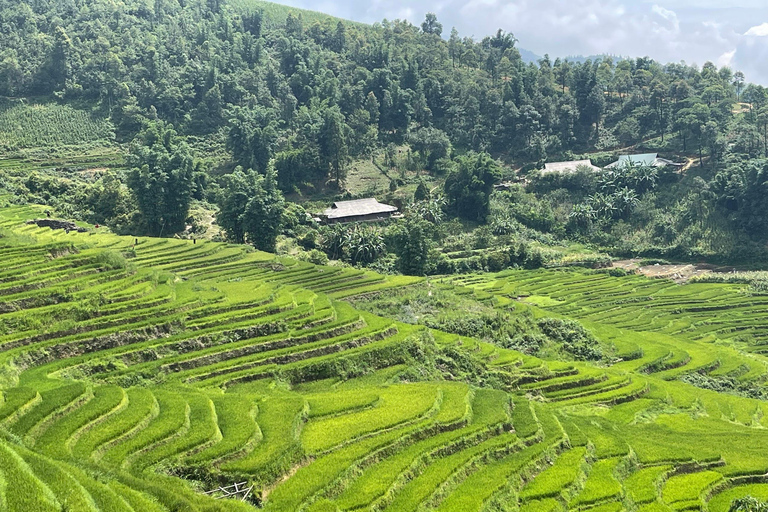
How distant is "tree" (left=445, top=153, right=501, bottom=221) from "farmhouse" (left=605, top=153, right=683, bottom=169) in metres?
16.2

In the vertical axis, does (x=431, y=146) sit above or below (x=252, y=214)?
above

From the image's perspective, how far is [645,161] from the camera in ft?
260

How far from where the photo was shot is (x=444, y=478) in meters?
19.0

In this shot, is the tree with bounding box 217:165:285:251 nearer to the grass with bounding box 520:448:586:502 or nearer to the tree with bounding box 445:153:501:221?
the tree with bounding box 445:153:501:221

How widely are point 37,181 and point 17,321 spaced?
40.0 metres

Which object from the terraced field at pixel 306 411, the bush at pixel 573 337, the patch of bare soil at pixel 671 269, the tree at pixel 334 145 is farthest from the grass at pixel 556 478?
the tree at pixel 334 145

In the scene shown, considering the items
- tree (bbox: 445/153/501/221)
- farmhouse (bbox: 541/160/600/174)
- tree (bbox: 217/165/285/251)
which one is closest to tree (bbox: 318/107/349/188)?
tree (bbox: 445/153/501/221)

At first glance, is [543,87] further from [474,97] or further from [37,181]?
[37,181]

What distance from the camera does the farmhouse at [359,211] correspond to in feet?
224

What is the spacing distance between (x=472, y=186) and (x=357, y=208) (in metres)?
12.5

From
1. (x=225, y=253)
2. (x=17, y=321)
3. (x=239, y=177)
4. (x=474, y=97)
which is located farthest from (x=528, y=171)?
(x=17, y=321)

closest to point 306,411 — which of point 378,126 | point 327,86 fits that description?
point 378,126

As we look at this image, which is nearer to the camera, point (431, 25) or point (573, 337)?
point (573, 337)

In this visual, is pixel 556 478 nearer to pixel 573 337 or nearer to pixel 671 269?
pixel 573 337
